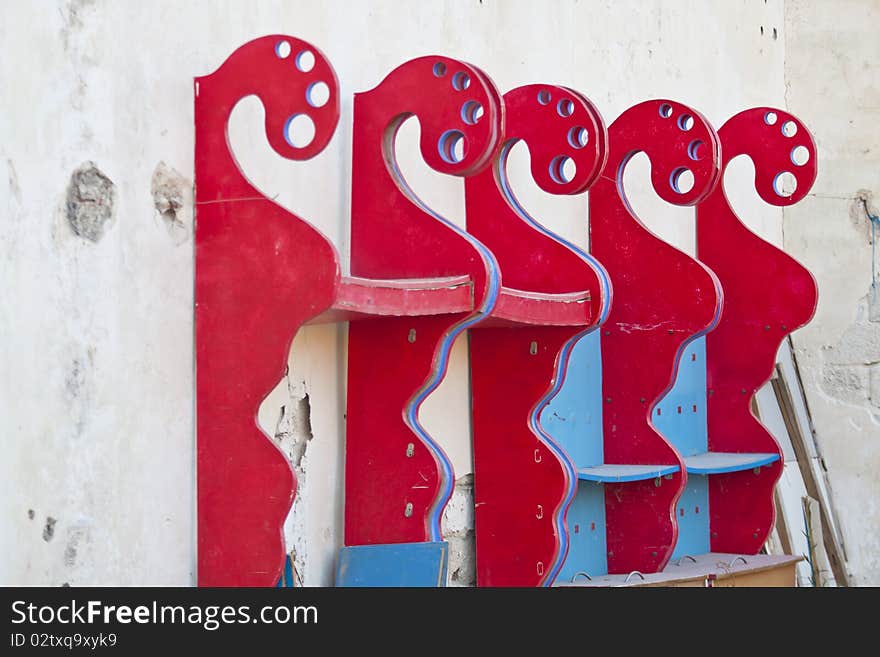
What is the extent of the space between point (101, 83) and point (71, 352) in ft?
1.43

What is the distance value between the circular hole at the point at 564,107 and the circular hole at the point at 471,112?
0.45 meters

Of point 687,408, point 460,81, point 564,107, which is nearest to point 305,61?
point 460,81

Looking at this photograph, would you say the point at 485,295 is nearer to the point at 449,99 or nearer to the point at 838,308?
the point at 449,99

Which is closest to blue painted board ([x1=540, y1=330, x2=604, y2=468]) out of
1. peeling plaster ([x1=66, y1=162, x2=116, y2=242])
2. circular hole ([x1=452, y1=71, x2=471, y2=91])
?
circular hole ([x1=452, y1=71, x2=471, y2=91])

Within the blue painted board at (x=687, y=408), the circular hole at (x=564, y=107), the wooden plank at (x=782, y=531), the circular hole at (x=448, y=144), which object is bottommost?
the wooden plank at (x=782, y=531)

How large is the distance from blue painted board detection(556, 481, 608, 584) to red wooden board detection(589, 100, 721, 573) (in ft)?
0.08

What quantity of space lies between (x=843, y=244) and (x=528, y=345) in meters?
2.01

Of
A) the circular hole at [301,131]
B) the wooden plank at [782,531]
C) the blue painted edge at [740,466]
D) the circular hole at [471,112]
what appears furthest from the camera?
the wooden plank at [782,531]

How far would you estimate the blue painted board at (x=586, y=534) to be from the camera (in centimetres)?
329

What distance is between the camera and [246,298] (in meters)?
2.33

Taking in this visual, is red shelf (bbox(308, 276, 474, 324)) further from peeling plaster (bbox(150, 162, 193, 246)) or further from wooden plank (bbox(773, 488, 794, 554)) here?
wooden plank (bbox(773, 488, 794, 554))

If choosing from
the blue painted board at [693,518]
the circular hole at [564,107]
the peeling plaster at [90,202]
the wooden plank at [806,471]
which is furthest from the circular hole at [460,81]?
the wooden plank at [806,471]

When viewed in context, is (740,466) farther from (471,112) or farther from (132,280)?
(132,280)

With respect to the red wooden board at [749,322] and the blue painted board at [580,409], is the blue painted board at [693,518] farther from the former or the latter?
the blue painted board at [580,409]
